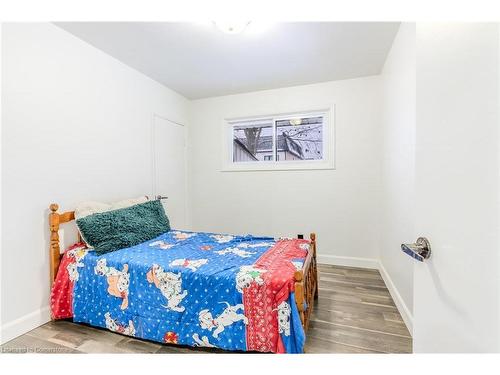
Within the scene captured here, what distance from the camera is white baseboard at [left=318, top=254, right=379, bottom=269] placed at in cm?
304

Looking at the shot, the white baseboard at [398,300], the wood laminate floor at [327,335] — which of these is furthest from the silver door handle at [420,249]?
the white baseboard at [398,300]

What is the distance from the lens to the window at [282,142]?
3.32 meters

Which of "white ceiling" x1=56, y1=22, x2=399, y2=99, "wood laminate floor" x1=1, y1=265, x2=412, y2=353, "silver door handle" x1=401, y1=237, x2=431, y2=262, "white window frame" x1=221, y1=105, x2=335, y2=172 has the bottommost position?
"wood laminate floor" x1=1, y1=265, x2=412, y2=353

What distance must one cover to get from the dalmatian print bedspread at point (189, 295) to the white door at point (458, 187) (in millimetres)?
811

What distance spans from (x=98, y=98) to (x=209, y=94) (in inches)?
Answer: 63.5

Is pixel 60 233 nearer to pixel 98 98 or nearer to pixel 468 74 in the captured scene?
pixel 98 98

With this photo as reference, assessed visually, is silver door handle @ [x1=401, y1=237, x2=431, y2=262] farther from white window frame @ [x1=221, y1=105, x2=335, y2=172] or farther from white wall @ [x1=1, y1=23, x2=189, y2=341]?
white window frame @ [x1=221, y1=105, x2=335, y2=172]

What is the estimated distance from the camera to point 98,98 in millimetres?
2367

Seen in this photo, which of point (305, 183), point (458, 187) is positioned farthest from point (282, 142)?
point (458, 187)

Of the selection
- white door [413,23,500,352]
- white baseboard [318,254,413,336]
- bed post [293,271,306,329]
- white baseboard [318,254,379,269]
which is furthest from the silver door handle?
white baseboard [318,254,379,269]

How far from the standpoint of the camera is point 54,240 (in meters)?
1.91

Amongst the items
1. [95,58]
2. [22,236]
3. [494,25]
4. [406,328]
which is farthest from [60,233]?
[406,328]

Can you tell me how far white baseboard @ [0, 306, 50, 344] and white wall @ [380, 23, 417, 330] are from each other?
2814 mm

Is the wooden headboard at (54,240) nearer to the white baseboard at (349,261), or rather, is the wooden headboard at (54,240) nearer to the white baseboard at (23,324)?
the white baseboard at (23,324)
